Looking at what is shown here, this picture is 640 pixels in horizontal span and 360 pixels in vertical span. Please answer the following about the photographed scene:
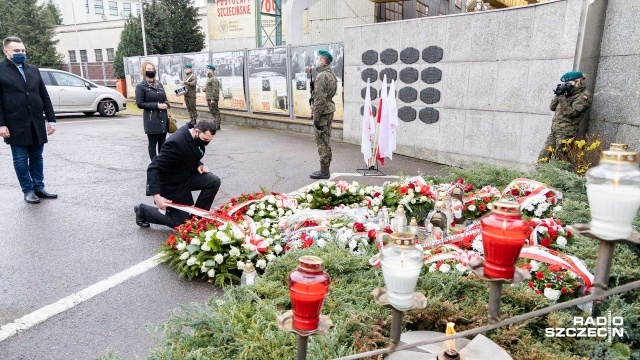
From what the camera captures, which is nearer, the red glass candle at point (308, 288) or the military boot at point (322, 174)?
the red glass candle at point (308, 288)

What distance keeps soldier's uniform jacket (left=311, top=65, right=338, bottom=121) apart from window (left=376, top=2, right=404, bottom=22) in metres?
10.9

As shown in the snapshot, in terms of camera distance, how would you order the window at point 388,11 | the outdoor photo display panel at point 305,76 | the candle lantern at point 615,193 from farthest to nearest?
the window at point 388,11, the outdoor photo display panel at point 305,76, the candle lantern at point 615,193

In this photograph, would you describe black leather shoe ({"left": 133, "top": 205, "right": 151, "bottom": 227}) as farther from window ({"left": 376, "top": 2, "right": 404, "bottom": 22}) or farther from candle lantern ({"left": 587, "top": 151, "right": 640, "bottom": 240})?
window ({"left": 376, "top": 2, "right": 404, "bottom": 22})

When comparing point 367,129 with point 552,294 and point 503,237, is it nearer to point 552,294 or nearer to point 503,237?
point 552,294

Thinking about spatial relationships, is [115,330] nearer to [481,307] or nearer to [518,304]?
[481,307]

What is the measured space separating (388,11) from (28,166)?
15581 millimetres

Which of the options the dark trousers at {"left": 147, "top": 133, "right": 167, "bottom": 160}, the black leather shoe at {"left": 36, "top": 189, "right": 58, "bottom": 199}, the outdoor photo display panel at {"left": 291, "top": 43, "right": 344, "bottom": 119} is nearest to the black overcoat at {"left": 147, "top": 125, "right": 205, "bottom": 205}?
the black leather shoe at {"left": 36, "top": 189, "right": 58, "bottom": 199}

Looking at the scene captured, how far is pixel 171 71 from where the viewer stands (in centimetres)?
1722

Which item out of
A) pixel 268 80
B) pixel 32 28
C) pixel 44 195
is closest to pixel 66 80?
pixel 268 80

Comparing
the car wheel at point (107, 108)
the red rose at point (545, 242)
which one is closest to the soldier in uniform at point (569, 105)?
the red rose at point (545, 242)

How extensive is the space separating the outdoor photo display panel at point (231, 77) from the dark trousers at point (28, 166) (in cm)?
848

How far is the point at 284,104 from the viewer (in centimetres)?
1307

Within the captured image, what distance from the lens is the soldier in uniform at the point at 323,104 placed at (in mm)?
7348

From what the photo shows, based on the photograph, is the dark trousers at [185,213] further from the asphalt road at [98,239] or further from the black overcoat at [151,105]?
the black overcoat at [151,105]
